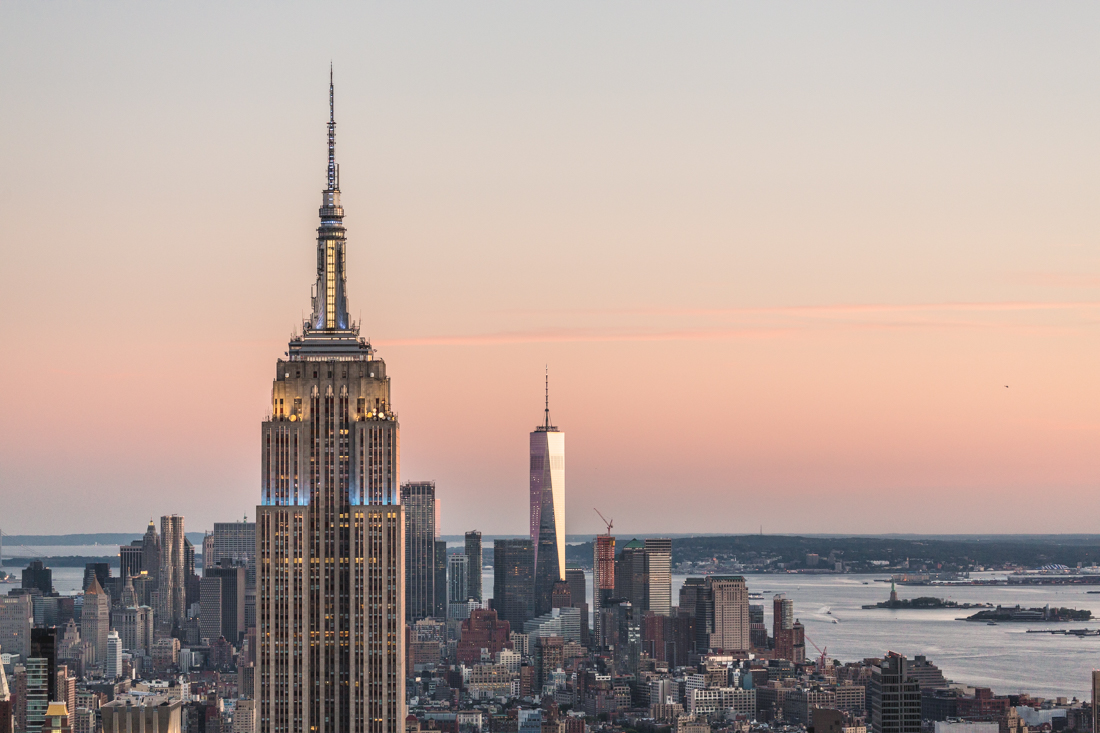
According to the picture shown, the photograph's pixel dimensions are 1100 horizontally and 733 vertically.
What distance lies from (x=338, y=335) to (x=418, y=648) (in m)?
74.3

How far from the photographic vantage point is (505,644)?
13050 centimetres

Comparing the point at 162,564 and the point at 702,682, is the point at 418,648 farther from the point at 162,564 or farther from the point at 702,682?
the point at 162,564

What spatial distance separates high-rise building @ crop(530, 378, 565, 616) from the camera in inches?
5886

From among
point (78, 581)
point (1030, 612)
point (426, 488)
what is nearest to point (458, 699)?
point (426, 488)

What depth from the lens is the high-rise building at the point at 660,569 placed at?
15125 cm

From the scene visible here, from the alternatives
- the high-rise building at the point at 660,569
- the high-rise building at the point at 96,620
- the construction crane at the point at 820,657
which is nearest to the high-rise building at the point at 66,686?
the high-rise building at the point at 96,620

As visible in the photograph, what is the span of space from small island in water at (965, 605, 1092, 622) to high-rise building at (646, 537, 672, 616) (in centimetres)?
2303

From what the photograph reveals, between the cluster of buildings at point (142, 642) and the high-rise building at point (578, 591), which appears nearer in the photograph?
the cluster of buildings at point (142, 642)

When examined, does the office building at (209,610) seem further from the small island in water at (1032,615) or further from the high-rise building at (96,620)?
the small island in water at (1032,615)

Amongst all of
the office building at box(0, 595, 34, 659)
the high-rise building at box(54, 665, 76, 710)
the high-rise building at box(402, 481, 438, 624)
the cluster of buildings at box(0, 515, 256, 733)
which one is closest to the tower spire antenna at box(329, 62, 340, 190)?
the cluster of buildings at box(0, 515, 256, 733)

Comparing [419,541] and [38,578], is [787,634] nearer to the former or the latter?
[419,541]

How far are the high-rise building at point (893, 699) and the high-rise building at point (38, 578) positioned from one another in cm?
7066

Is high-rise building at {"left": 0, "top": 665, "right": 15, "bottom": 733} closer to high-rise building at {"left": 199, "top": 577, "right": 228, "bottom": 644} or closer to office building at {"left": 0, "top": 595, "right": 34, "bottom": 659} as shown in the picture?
office building at {"left": 0, "top": 595, "right": 34, "bottom": 659}

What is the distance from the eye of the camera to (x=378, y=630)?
43094 mm
